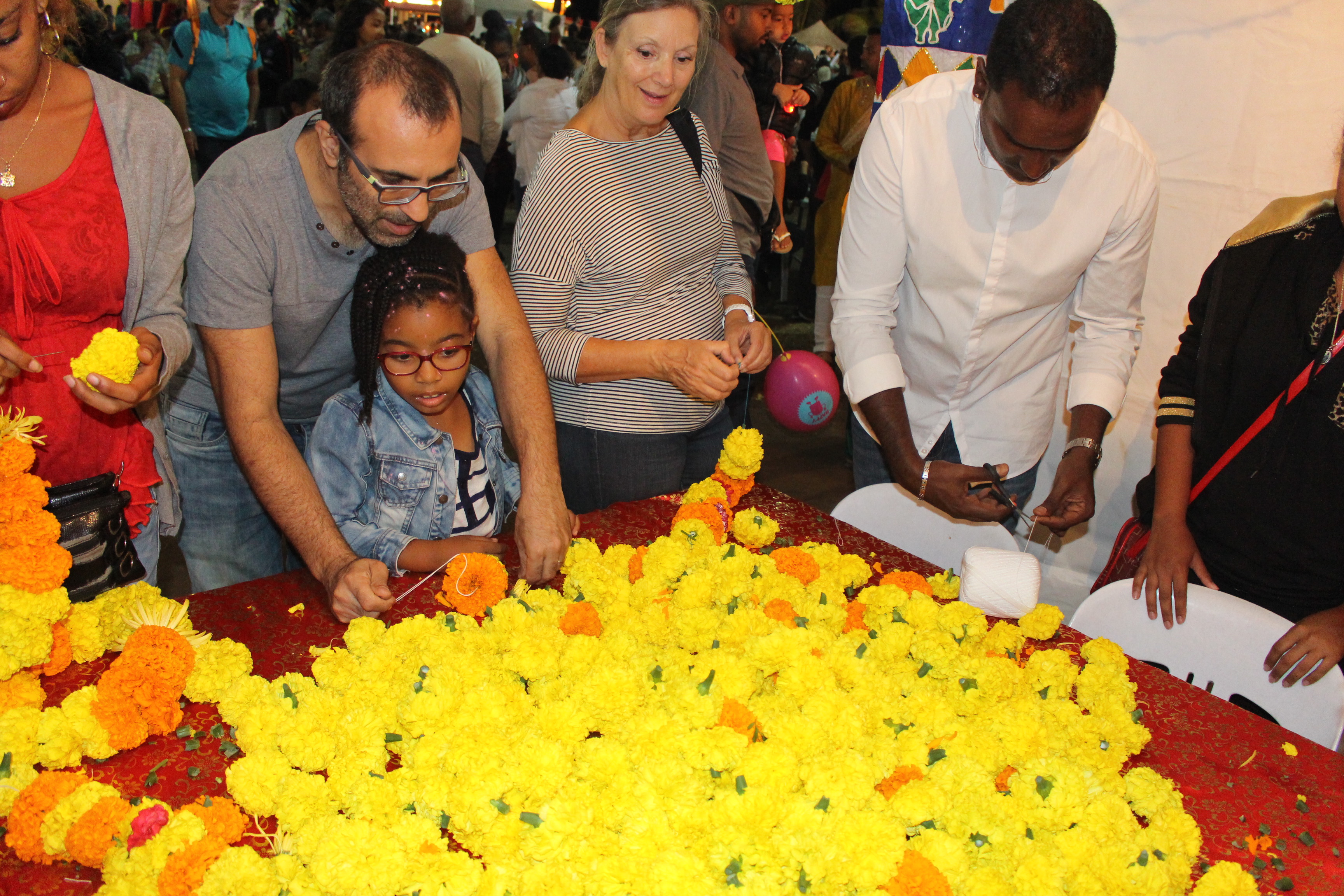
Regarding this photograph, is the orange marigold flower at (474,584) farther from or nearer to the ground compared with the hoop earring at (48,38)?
nearer to the ground

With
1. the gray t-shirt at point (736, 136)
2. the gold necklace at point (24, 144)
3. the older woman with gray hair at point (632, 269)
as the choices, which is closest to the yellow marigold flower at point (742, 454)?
the older woman with gray hair at point (632, 269)

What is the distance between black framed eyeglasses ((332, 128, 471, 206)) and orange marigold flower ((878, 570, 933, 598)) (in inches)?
49.3

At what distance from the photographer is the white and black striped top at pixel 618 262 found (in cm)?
228

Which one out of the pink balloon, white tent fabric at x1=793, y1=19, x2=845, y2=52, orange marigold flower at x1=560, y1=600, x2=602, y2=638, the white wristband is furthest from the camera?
white tent fabric at x1=793, y1=19, x2=845, y2=52

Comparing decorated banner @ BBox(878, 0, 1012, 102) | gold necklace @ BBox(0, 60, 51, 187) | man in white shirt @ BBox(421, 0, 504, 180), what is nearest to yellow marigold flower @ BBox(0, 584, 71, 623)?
gold necklace @ BBox(0, 60, 51, 187)

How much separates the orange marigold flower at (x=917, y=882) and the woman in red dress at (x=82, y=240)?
5.07ft

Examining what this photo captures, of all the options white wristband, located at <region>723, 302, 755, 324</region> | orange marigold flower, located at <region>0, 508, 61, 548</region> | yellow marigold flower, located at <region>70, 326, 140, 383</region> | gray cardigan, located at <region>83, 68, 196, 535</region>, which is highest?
gray cardigan, located at <region>83, 68, 196, 535</region>

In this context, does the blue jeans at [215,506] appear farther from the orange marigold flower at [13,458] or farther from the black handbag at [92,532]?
the orange marigold flower at [13,458]

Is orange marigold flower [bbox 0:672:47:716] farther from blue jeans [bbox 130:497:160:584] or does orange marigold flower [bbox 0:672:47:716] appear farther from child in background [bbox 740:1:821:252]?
child in background [bbox 740:1:821:252]

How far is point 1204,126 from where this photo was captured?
10.2ft

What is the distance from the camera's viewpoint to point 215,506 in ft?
7.39

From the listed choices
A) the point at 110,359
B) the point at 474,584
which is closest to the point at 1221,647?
the point at 474,584

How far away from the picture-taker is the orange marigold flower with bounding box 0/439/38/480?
1.54 meters

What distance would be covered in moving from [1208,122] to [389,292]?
2775 millimetres
